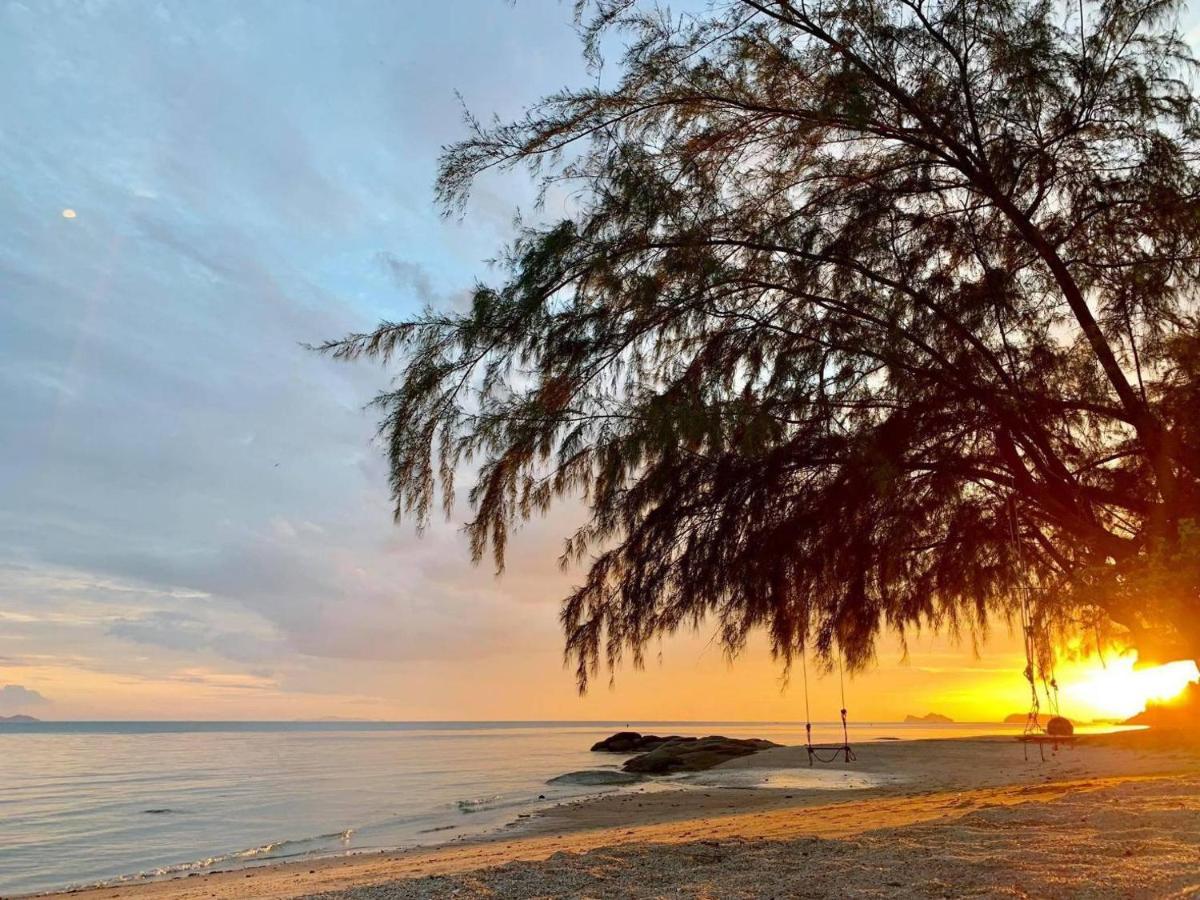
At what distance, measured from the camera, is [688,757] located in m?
21.5

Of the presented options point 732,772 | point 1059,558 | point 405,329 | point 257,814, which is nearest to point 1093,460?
point 1059,558

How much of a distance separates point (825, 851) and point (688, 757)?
17116mm

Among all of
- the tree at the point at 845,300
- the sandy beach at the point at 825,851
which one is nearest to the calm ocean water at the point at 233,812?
the sandy beach at the point at 825,851

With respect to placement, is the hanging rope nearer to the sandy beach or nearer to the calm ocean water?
the sandy beach

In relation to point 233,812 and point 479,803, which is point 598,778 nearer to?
point 479,803

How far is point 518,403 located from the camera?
6.15 meters

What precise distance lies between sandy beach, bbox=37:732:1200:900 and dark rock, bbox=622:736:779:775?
863cm

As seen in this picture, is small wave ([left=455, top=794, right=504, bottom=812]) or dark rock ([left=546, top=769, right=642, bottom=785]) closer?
small wave ([left=455, top=794, right=504, bottom=812])

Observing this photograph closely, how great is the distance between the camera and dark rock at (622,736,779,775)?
20.6 metres

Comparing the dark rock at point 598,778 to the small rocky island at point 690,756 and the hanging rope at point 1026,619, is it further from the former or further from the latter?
the hanging rope at point 1026,619

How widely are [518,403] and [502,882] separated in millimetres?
3097

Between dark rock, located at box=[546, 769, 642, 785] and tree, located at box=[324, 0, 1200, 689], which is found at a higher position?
tree, located at box=[324, 0, 1200, 689]

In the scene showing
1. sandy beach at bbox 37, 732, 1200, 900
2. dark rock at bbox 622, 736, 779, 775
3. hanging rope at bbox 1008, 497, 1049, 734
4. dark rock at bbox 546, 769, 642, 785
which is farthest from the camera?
dark rock at bbox 622, 736, 779, 775

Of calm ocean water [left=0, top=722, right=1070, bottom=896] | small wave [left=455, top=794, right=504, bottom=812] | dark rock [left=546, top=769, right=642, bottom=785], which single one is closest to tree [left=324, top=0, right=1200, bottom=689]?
calm ocean water [left=0, top=722, right=1070, bottom=896]
